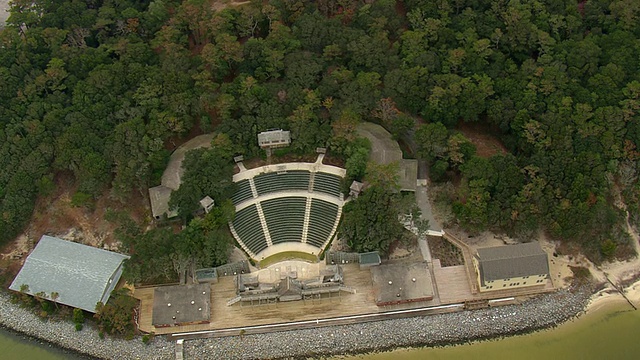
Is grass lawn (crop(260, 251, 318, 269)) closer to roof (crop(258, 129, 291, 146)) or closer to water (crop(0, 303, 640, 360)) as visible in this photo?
water (crop(0, 303, 640, 360))

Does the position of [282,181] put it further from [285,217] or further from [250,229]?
[250,229]

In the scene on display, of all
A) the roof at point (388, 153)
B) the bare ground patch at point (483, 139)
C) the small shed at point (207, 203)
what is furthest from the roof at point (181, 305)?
the bare ground patch at point (483, 139)

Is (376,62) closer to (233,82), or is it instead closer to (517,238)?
(233,82)

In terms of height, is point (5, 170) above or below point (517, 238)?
above

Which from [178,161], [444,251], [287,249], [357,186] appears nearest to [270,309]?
[287,249]

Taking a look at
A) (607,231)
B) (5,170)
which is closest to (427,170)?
(607,231)

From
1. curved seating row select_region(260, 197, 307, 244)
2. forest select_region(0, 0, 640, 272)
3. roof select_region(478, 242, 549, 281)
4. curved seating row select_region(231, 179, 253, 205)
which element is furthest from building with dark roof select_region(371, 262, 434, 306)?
curved seating row select_region(231, 179, 253, 205)
